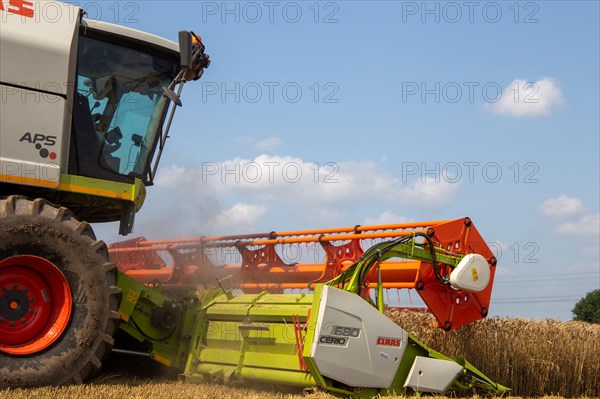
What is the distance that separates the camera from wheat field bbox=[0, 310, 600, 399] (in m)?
4.17

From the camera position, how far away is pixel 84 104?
15.6ft

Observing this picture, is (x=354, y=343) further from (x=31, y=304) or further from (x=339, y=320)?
(x=31, y=304)

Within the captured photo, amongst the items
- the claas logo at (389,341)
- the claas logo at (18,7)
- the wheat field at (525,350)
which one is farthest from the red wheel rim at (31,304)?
the wheat field at (525,350)

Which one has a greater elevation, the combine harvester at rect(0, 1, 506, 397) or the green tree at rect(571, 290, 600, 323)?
the combine harvester at rect(0, 1, 506, 397)

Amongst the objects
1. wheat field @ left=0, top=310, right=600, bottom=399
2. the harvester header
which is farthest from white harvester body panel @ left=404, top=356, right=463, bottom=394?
wheat field @ left=0, top=310, right=600, bottom=399

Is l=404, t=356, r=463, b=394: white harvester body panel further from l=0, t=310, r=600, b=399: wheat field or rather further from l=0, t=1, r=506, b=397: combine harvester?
l=0, t=310, r=600, b=399: wheat field

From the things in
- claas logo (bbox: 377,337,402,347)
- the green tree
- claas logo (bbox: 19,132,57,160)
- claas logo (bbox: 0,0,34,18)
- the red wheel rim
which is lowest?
the green tree

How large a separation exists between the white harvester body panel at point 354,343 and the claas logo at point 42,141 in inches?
80.7

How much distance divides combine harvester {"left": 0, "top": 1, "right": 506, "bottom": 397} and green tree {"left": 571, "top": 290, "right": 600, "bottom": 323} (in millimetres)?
19081

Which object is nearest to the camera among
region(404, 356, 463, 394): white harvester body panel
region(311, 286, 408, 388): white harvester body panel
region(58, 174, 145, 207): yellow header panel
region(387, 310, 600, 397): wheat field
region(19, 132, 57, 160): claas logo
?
region(311, 286, 408, 388): white harvester body panel

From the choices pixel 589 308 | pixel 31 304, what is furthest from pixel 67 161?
pixel 589 308

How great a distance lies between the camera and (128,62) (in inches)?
195

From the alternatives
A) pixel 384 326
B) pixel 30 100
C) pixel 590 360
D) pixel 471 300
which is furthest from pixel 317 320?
pixel 590 360

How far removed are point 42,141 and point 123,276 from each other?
1.13 meters
